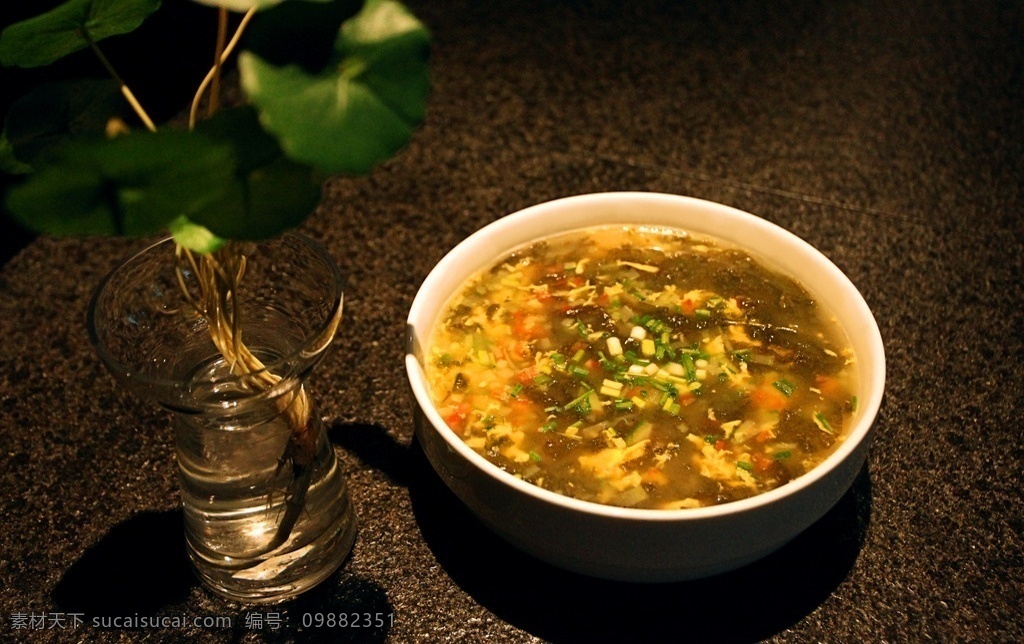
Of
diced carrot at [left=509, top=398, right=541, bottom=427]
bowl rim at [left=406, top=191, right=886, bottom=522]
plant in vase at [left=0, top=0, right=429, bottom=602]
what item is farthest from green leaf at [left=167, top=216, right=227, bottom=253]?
diced carrot at [left=509, top=398, right=541, bottom=427]

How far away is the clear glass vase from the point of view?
0.92 meters

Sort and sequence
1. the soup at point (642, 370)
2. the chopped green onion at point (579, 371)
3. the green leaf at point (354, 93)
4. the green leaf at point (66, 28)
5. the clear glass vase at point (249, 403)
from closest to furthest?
1. the green leaf at point (354, 93)
2. the green leaf at point (66, 28)
3. the clear glass vase at point (249, 403)
4. the soup at point (642, 370)
5. the chopped green onion at point (579, 371)

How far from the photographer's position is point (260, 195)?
0.73m

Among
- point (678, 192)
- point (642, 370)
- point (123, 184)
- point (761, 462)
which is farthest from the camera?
point (678, 192)

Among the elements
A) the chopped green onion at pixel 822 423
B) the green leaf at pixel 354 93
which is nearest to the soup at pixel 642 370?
the chopped green onion at pixel 822 423

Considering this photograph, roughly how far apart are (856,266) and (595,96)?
2.20 ft

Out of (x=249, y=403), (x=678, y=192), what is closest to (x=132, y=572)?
(x=249, y=403)

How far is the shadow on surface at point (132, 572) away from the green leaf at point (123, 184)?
0.52 metres

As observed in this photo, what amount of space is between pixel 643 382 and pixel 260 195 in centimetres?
55

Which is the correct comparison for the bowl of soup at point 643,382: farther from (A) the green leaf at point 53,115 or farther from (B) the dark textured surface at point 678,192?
(A) the green leaf at point 53,115

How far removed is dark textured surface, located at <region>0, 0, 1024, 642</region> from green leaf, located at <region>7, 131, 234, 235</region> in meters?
0.52

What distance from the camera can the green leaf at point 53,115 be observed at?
2.77ft

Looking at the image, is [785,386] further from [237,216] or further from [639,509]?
[237,216]

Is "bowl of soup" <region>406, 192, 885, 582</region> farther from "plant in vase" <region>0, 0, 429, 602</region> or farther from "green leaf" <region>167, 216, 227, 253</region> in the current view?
"green leaf" <region>167, 216, 227, 253</region>
